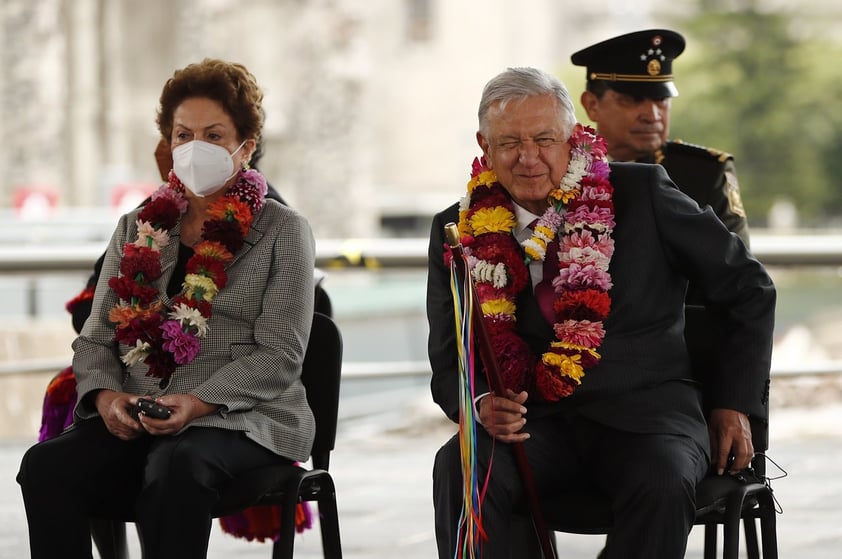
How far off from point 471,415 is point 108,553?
1187 mm

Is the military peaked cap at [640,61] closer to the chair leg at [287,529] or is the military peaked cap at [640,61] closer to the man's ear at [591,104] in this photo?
the man's ear at [591,104]

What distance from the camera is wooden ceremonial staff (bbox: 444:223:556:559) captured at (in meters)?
2.83

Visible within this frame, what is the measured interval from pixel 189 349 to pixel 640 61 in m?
1.58

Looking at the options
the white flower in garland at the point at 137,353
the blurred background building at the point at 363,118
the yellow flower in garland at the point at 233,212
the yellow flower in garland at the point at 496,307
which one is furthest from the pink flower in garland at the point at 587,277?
the blurred background building at the point at 363,118

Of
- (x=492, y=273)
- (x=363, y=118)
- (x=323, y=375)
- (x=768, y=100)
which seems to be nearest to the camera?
(x=492, y=273)

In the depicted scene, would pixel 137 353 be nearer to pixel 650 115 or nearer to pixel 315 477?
pixel 315 477

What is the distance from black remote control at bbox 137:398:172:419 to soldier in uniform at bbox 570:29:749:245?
1.59 meters

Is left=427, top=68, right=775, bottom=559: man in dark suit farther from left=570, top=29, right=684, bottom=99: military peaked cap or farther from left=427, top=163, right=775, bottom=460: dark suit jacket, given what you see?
left=570, top=29, right=684, bottom=99: military peaked cap

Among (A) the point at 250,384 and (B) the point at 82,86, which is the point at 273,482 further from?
(B) the point at 82,86

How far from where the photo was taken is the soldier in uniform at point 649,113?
12.4 ft

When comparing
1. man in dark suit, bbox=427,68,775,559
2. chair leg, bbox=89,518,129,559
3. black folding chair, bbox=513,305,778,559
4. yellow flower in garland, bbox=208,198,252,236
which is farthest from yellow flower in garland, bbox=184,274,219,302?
black folding chair, bbox=513,305,778,559

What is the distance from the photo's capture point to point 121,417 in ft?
10.3

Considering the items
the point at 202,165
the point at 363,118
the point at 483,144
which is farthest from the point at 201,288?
the point at 363,118

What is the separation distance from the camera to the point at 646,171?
316 centimetres
